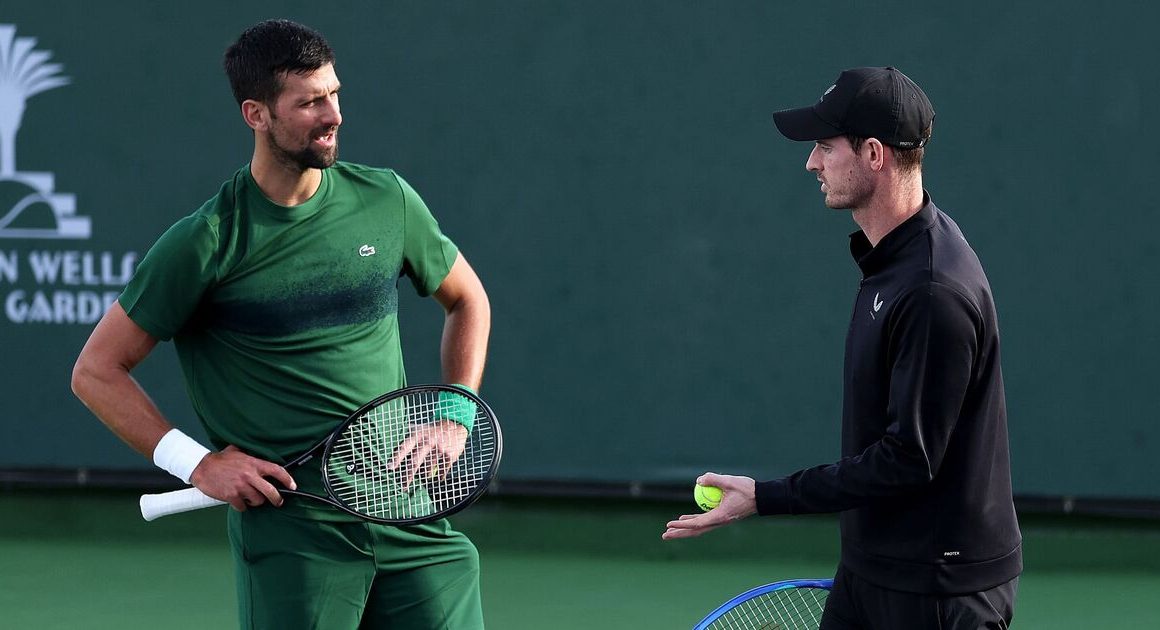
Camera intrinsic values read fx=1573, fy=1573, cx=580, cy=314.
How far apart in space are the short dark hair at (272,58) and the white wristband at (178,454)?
0.64 metres

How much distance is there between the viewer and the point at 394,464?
9.77 feet

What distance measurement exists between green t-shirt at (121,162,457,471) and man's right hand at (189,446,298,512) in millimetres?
85

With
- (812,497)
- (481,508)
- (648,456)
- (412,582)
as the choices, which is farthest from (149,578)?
(812,497)

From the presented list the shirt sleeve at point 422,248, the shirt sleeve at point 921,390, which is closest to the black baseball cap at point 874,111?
the shirt sleeve at point 921,390

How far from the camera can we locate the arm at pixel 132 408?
285cm

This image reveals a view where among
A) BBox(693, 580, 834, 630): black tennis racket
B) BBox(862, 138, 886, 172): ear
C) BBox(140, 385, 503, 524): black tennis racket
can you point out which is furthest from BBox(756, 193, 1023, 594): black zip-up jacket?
BBox(140, 385, 503, 524): black tennis racket

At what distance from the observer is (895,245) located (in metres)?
2.64

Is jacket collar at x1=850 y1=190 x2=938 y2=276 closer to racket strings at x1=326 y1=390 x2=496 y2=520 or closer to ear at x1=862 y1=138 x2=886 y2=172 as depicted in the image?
ear at x1=862 y1=138 x2=886 y2=172

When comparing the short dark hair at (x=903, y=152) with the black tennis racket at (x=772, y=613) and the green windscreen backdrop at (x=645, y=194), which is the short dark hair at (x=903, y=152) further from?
the green windscreen backdrop at (x=645, y=194)

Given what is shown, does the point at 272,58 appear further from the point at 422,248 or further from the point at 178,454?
the point at 178,454

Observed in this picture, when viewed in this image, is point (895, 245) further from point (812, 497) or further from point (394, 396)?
point (394, 396)

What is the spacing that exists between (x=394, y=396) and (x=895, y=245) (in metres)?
0.97

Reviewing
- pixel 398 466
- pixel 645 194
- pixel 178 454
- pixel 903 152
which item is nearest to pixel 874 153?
pixel 903 152

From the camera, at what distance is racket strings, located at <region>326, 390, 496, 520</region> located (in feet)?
9.73
